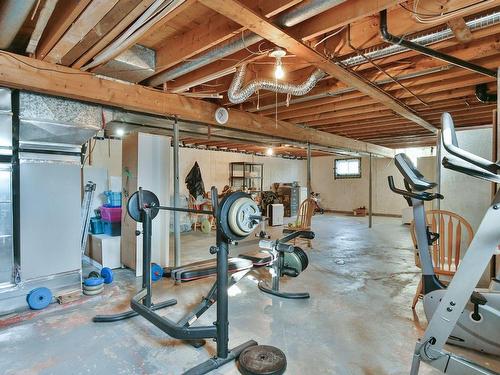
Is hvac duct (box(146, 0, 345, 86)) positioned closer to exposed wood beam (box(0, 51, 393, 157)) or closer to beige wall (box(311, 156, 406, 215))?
exposed wood beam (box(0, 51, 393, 157))

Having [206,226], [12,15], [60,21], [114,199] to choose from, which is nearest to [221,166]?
[206,226]

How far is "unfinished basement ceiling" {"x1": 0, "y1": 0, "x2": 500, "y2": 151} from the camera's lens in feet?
6.30

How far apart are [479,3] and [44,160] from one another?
388cm

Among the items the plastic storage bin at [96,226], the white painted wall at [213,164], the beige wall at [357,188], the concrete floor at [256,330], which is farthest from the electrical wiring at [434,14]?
the beige wall at [357,188]

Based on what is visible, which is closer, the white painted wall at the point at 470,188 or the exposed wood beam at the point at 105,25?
the exposed wood beam at the point at 105,25

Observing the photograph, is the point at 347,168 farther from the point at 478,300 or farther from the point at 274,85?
the point at 478,300

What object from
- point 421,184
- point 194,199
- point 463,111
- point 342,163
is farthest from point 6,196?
point 342,163

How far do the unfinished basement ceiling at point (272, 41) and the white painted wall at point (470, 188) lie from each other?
2.12 ft

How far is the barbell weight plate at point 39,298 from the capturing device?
2898 millimetres

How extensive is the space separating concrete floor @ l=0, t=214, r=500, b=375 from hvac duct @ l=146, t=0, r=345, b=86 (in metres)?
2.35

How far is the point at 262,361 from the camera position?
1981mm

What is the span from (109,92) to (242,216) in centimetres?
226

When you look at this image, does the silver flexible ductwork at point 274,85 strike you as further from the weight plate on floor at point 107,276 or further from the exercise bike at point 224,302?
the weight plate on floor at point 107,276

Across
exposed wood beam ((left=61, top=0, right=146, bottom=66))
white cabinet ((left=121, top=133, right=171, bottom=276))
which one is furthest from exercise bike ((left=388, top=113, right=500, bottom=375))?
white cabinet ((left=121, top=133, right=171, bottom=276))
